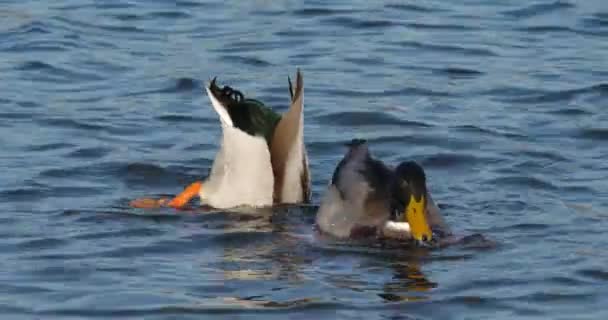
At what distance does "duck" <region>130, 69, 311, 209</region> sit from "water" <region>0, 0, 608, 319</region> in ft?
0.60

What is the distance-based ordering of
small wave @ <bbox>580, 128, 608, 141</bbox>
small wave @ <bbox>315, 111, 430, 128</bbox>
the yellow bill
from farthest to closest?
small wave @ <bbox>315, 111, 430, 128</bbox>
small wave @ <bbox>580, 128, 608, 141</bbox>
the yellow bill

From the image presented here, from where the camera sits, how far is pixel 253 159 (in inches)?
422

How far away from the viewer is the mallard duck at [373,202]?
970 cm

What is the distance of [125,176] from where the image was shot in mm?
11703

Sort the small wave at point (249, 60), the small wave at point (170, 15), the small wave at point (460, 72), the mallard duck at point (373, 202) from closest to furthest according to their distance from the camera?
the mallard duck at point (373, 202), the small wave at point (460, 72), the small wave at point (249, 60), the small wave at point (170, 15)

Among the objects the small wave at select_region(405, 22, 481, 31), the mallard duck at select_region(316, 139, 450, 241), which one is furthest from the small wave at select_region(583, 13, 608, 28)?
the mallard duck at select_region(316, 139, 450, 241)

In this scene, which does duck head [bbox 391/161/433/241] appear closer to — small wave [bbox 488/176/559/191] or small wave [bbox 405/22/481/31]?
small wave [bbox 488/176/559/191]

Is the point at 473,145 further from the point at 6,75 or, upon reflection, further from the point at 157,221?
the point at 6,75

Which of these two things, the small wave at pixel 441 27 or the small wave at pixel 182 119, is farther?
the small wave at pixel 441 27

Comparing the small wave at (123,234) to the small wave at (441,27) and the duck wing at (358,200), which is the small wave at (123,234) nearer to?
the duck wing at (358,200)

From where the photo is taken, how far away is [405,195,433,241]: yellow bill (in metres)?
9.59

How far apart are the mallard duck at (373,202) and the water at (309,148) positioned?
19 centimetres

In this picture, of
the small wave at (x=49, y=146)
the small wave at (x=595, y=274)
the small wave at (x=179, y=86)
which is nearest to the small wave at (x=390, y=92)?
the small wave at (x=179, y=86)

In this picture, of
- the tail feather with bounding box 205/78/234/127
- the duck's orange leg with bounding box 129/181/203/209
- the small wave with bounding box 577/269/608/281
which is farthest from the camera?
the duck's orange leg with bounding box 129/181/203/209
